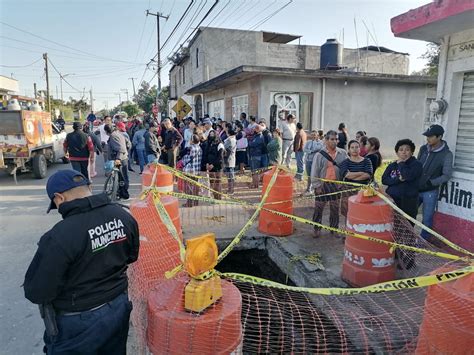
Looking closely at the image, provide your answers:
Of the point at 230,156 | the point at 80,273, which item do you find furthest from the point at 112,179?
the point at 80,273

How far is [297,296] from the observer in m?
4.70

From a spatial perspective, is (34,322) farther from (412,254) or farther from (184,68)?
(184,68)

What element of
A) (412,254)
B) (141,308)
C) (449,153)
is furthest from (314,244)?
(141,308)

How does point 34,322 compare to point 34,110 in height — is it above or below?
below

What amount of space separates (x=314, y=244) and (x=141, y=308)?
10.6ft

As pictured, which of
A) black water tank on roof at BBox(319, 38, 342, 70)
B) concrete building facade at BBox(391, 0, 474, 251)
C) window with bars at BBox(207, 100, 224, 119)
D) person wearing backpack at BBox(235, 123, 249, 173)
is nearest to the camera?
concrete building facade at BBox(391, 0, 474, 251)

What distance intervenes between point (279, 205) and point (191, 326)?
3.73m

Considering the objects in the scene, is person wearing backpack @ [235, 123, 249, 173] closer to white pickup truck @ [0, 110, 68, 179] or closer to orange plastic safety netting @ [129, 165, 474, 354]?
orange plastic safety netting @ [129, 165, 474, 354]

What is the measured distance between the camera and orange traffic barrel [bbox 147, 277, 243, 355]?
209cm

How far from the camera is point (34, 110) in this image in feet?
40.4

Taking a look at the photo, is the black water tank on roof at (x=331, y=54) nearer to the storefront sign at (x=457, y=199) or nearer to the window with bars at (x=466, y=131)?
the window with bars at (x=466, y=131)

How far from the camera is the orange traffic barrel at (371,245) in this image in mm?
3910

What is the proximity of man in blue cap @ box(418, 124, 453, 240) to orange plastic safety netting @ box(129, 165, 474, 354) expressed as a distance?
0.70 meters

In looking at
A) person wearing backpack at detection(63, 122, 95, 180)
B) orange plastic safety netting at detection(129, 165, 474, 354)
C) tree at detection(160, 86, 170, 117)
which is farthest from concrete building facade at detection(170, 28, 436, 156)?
tree at detection(160, 86, 170, 117)
